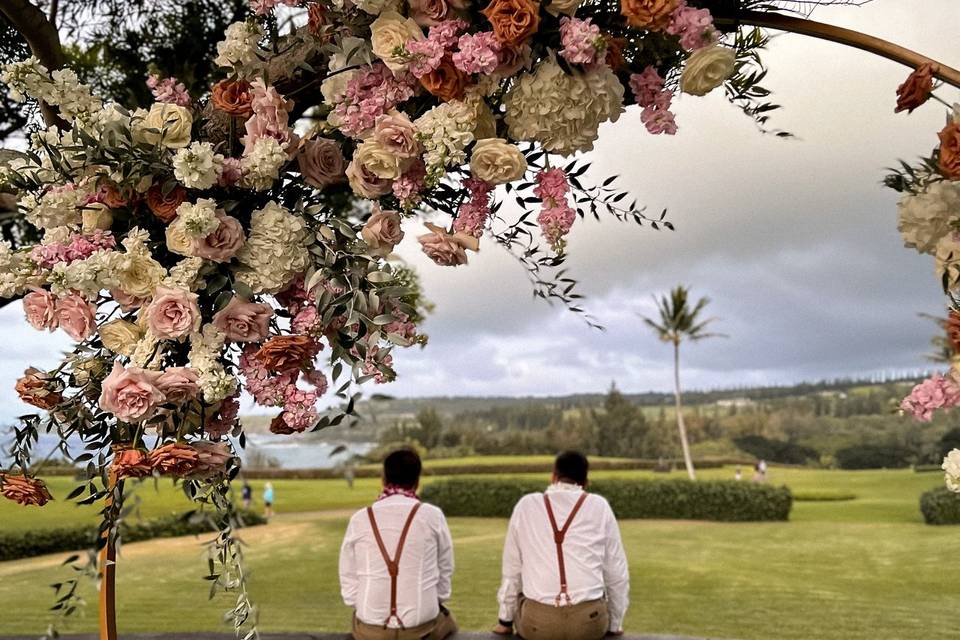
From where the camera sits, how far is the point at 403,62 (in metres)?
1.46

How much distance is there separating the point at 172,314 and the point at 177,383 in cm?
13

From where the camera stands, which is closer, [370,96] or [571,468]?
[370,96]

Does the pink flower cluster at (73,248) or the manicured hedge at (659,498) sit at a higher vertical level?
the pink flower cluster at (73,248)

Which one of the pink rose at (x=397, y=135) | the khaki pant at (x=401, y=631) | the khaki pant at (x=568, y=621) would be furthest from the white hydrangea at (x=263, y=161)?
the khaki pant at (x=568, y=621)

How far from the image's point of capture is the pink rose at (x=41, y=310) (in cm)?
161

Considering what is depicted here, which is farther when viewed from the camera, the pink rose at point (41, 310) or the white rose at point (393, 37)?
the pink rose at point (41, 310)

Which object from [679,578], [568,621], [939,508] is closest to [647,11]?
[568,621]

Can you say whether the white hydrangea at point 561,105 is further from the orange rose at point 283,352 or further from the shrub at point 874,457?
the shrub at point 874,457

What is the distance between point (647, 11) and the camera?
1.38 m

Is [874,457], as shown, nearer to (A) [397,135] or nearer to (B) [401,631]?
(B) [401,631]

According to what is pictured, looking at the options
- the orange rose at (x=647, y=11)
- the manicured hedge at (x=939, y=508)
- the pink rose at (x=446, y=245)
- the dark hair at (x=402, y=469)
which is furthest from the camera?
the manicured hedge at (x=939, y=508)

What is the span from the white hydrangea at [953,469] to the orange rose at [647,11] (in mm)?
974

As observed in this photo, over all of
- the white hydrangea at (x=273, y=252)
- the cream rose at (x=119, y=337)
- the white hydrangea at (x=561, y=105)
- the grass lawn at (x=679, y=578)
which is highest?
the white hydrangea at (x=561, y=105)

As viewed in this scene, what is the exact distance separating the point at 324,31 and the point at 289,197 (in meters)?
0.34
